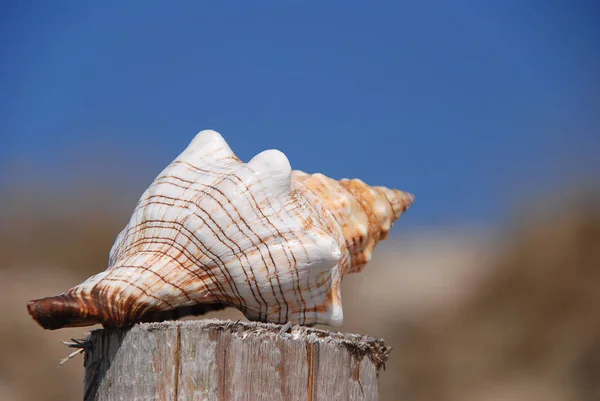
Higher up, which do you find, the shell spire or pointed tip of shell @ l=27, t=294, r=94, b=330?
the shell spire

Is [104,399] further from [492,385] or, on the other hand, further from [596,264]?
[596,264]

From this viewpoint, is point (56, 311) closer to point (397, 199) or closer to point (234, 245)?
point (234, 245)

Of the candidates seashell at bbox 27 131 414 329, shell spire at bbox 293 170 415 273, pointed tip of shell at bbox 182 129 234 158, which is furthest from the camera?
shell spire at bbox 293 170 415 273

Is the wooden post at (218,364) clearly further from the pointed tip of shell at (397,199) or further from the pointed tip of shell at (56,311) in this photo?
the pointed tip of shell at (397,199)

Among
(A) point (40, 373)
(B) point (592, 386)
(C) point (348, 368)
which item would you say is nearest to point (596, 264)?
(B) point (592, 386)

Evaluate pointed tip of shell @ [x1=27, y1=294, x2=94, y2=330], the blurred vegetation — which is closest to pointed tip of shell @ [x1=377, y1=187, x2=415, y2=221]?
pointed tip of shell @ [x1=27, y1=294, x2=94, y2=330]

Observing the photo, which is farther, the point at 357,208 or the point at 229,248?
the point at 357,208

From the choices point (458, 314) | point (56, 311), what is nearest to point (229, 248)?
point (56, 311)

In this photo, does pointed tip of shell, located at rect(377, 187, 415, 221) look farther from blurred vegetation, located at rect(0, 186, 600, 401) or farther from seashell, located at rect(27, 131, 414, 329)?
blurred vegetation, located at rect(0, 186, 600, 401)
